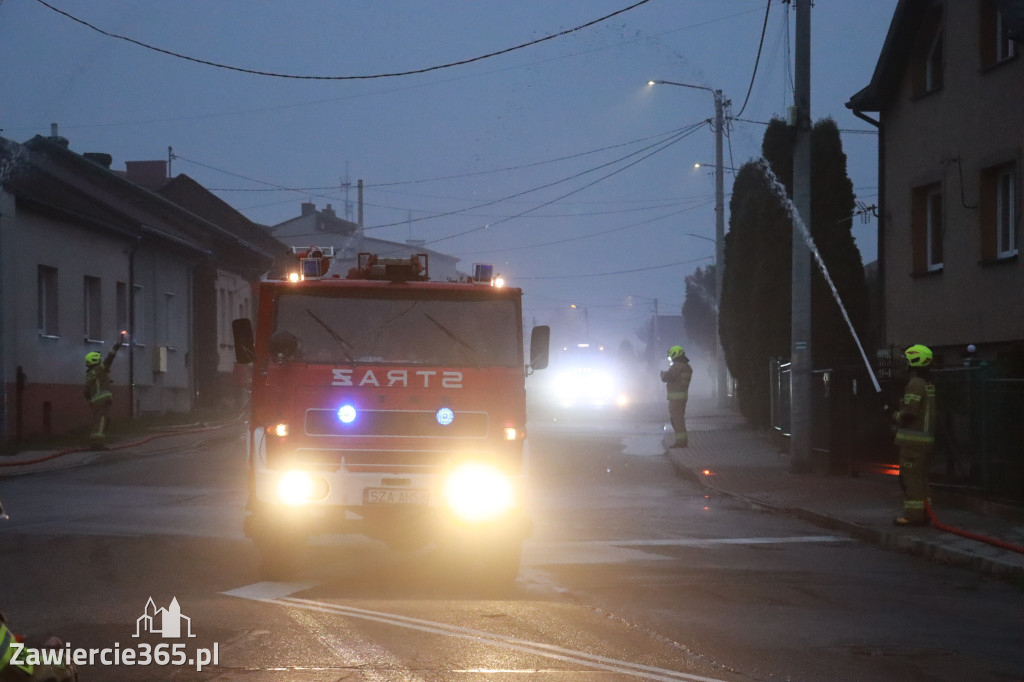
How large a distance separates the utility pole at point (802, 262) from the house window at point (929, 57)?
376 centimetres

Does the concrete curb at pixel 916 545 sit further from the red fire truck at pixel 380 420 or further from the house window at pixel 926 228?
the house window at pixel 926 228

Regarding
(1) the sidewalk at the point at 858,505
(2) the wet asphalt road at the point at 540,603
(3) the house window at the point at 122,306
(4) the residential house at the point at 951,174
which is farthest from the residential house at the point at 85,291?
(4) the residential house at the point at 951,174

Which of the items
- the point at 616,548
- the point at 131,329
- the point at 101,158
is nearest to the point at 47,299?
the point at 131,329

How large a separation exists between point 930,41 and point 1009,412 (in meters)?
10.4

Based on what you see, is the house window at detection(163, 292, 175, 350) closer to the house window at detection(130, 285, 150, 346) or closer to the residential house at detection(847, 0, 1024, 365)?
the house window at detection(130, 285, 150, 346)

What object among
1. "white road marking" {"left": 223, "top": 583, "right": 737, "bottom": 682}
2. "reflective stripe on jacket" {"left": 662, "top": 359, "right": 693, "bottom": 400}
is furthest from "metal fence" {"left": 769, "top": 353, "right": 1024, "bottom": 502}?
"white road marking" {"left": 223, "top": 583, "right": 737, "bottom": 682}

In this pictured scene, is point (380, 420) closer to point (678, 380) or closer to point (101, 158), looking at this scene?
point (678, 380)

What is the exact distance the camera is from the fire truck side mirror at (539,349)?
10609 mm

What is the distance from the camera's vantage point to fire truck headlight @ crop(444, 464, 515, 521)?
968 centimetres

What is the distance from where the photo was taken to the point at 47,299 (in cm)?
3019

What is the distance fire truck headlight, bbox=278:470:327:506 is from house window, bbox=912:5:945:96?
603 inches

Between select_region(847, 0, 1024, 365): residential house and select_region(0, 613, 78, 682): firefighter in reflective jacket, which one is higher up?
select_region(847, 0, 1024, 365): residential house
